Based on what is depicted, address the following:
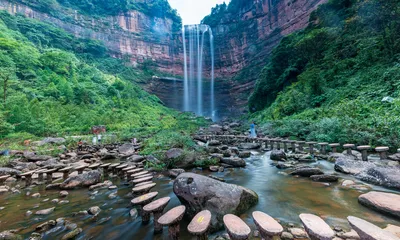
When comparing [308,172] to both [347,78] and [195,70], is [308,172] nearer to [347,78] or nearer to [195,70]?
[347,78]

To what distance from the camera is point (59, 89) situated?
2391cm

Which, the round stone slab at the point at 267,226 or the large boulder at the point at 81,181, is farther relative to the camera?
the large boulder at the point at 81,181

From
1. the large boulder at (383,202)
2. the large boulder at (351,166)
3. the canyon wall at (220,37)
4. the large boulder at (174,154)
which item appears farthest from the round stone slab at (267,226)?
the canyon wall at (220,37)

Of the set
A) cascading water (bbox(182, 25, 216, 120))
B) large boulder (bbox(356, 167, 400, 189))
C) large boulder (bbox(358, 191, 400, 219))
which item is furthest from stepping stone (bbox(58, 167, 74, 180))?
cascading water (bbox(182, 25, 216, 120))

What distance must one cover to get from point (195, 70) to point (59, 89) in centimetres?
3498

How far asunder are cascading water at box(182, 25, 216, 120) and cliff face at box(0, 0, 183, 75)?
2.73 metres

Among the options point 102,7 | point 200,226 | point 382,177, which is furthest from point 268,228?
point 102,7

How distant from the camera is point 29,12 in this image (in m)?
37.2

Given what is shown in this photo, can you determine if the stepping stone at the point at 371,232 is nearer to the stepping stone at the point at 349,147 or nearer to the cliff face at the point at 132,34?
the stepping stone at the point at 349,147

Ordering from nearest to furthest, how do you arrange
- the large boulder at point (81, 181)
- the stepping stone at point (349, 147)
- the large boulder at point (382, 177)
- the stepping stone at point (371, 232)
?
1. the stepping stone at point (371, 232)
2. the large boulder at point (382, 177)
3. the large boulder at point (81, 181)
4. the stepping stone at point (349, 147)

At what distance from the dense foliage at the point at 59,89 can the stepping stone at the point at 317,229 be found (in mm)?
17198

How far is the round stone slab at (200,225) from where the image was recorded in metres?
2.30

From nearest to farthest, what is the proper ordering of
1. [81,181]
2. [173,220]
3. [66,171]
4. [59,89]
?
1. [173,220]
2. [81,181]
3. [66,171]
4. [59,89]

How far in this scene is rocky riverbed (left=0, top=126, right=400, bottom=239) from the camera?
10.6 ft
